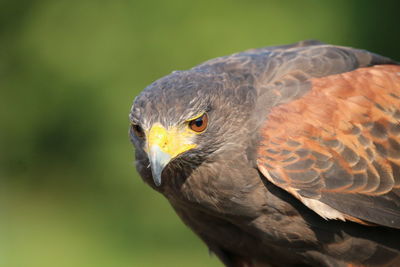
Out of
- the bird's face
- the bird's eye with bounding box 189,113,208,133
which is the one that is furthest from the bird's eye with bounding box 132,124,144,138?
the bird's eye with bounding box 189,113,208,133

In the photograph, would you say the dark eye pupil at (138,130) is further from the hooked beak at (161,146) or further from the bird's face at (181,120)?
the hooked beak at (161,146)

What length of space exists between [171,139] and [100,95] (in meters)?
4.65

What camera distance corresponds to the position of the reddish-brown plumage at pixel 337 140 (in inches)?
162

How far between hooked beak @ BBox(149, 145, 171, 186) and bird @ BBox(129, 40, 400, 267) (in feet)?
0.05

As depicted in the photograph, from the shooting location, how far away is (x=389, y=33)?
8586mm

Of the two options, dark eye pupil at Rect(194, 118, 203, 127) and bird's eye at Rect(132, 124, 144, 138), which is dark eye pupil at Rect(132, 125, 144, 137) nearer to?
bird's eye at Rect(132, 124, 144, 138)

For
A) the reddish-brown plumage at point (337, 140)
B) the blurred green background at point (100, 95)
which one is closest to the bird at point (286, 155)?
the reddish-brown plumage at point (337, 140)

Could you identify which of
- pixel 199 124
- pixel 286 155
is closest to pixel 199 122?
pixel 199 124

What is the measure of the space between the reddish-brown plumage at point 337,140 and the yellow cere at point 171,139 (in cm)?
44

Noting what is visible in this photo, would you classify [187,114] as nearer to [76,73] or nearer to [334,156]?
[334,156]

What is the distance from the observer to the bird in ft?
13.5

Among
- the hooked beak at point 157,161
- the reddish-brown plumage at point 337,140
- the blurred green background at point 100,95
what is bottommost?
the blurred green background at point 100,95

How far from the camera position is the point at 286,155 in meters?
4.13

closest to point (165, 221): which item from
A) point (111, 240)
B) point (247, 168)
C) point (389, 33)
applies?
point (111, 240)
